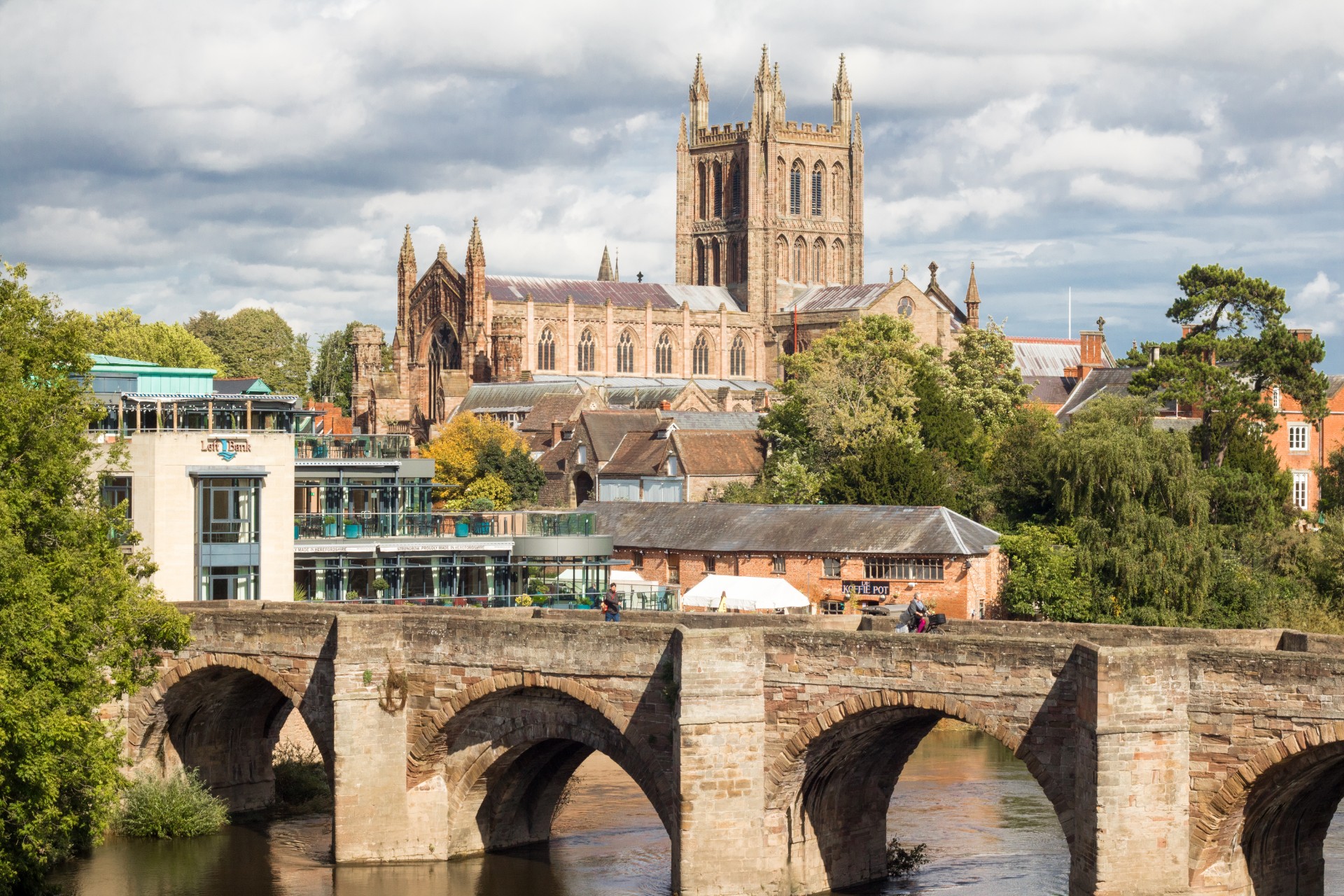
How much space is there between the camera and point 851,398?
3371 inches

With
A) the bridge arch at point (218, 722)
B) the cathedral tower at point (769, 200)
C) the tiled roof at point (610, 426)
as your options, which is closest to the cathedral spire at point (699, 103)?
the cathedral tower at point (769, 200)

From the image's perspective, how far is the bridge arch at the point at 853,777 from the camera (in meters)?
27.7

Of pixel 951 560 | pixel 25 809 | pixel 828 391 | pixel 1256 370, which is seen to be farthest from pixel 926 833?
pixel 828 391

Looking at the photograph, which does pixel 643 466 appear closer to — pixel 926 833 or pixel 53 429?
pixel 926 833

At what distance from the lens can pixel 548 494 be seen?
305 ft

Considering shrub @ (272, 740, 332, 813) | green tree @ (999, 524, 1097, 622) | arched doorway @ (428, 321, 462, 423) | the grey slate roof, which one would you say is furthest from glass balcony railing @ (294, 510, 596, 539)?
arched doorway @ (428, 321, 462, 423)

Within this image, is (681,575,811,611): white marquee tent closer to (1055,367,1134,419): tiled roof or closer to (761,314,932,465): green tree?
(761,314,932,465): green tree

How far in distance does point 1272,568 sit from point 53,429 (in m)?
43.2

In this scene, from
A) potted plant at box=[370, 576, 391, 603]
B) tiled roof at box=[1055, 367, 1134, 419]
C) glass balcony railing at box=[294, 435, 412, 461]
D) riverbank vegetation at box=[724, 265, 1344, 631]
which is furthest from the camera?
tiled roof at box=[1055, 367, 1134, 419]

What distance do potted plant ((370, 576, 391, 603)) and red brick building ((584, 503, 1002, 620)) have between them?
17045 mm

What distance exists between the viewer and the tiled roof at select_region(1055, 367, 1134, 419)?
325 ft

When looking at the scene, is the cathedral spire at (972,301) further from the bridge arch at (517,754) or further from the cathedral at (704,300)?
the bridge arch at (517,754)

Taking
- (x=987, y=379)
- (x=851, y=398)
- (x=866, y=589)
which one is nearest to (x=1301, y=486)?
(x=987, y=379)

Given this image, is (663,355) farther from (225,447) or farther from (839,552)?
(225,447)
